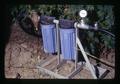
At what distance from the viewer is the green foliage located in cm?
414

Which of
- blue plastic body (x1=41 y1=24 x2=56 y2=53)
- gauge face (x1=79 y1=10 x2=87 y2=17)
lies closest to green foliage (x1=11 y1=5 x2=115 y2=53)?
gauge face (x1=79 y1=10 x2=87 y2=17)

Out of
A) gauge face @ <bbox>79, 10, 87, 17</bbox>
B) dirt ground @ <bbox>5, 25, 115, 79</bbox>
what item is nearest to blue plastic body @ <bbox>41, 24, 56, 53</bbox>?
dirt ground @ <bbox>5, 25, 115, 79</bbox>

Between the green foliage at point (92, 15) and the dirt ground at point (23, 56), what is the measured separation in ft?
0.80

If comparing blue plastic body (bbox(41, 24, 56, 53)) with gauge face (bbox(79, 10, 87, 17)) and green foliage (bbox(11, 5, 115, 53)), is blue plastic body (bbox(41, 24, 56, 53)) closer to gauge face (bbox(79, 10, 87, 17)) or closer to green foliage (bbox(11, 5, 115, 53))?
green foliage (bbox(11, 5, 115, 53))

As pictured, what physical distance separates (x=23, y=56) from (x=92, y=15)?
2.96 feet

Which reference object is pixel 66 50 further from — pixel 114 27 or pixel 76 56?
pixel 114 27

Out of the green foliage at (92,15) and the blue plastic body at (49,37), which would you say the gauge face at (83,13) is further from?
the blue plastic body at (49,37)

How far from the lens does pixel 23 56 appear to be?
4.24 metres

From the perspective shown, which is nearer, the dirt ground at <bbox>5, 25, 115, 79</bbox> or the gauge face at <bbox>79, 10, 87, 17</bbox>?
the gauge face at <bbox>79, 10, 87, 17</bbox>

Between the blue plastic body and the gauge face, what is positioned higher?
the gauge face

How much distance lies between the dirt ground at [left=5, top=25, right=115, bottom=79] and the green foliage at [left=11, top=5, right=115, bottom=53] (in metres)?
0.24

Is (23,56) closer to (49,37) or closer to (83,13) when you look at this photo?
(49,37)

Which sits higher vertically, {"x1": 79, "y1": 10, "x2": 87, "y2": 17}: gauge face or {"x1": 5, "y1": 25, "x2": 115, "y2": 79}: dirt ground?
{"x1": 79, "y1": 10, "x2": 87, "y2": 17}: gauge face

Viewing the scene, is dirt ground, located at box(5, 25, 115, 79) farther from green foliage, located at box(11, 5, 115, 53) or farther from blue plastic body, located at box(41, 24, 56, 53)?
green foliage, located at box(11, 5, 115, 53)
